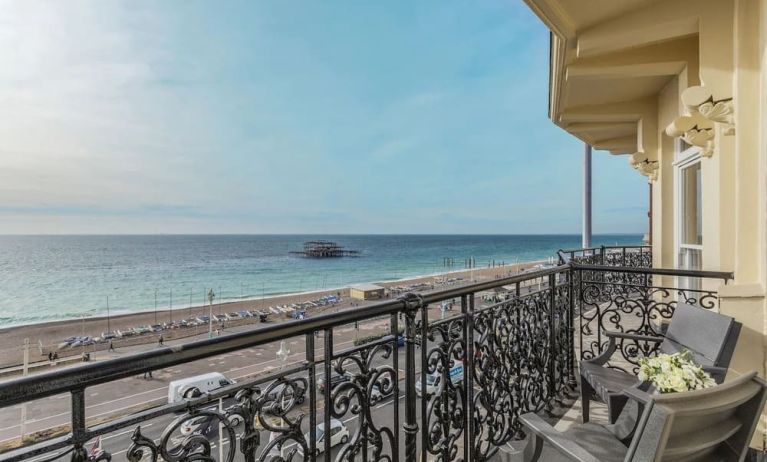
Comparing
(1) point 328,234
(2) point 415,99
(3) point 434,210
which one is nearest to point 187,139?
(2) point 415,99

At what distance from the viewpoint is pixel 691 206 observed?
3.93m

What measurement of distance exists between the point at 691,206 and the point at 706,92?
6.82 ft

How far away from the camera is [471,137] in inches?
1613

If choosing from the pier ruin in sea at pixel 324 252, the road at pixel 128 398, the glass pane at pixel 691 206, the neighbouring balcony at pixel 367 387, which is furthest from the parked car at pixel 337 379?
the pier ruin in sea at pixel 324 252

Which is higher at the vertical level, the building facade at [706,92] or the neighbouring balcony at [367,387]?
the building facade at [706,92]

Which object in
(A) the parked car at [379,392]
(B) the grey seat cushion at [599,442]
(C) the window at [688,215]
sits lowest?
(B) the grey seat cushion at [599,442]

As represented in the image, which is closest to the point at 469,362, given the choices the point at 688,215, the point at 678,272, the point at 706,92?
the point at 678,272

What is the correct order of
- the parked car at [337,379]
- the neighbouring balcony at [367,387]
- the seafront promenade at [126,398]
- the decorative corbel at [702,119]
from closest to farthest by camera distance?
the neighbouring balcony at [367,387]
the parked car at [337,379]
the decorative corbel at [702,119]
the seafront promenade at [126,398]

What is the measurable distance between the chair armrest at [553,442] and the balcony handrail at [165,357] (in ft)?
2.23

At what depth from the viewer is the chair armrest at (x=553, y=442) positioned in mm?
1191

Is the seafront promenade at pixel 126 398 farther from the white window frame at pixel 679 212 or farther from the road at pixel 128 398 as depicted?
the white window frame at pixel 679 212

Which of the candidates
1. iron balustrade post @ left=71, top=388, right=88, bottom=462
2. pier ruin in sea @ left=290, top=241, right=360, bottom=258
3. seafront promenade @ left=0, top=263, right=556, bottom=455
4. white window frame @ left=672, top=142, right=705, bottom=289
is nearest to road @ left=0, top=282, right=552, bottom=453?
seafront promenade @ left=0, top=263, right=556, bottom=455

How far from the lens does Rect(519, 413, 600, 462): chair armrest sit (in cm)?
119

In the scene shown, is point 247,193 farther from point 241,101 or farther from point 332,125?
point 241,101
